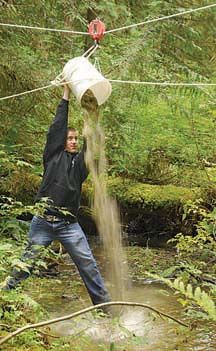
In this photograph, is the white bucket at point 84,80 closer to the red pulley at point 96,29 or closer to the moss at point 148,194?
the red pulley at point 96,29

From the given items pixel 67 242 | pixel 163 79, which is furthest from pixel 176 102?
pixel 67 242

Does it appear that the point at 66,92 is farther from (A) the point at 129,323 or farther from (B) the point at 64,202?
(A) the point at 129,323

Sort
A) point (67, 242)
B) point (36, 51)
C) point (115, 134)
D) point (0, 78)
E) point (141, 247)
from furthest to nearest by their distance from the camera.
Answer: point (141, 247)
point (115, 134)
point (36, 51)
point (0, 78)
point (67, 242)

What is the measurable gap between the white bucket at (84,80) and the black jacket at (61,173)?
242mm

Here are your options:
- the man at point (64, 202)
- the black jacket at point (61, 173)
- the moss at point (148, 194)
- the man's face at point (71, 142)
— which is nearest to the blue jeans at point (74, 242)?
the man at point (64, 202)

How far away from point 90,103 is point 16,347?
2.78 meters

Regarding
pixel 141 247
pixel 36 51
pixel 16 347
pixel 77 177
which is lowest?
pixel 16 347

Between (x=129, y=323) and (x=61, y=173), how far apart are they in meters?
1.62

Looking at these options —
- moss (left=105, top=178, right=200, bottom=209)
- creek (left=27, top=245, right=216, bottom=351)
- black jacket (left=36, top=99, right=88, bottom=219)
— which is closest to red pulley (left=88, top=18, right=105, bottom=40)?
black jacket (left=36, top=99, right=88, bottom=219)

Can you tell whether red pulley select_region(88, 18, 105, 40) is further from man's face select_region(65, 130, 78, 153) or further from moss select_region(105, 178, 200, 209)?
moss select_region(105, 178, 200, 209)

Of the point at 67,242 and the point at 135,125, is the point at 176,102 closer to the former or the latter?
the point at 135,125

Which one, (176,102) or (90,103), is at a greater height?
(176,102)

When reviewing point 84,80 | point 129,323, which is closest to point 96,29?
point 84,80

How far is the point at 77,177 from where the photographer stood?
18.0 feet
